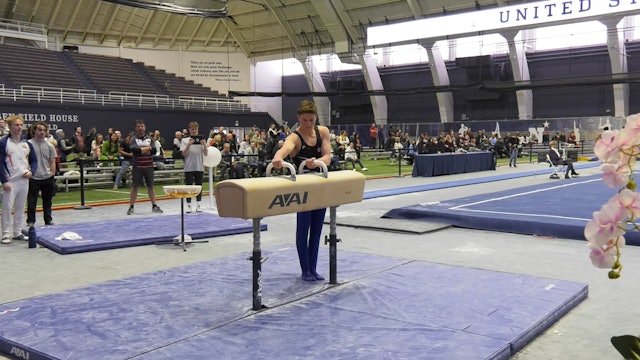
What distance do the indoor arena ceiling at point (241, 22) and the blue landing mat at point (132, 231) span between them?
23.5 metres

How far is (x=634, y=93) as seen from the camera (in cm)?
2808

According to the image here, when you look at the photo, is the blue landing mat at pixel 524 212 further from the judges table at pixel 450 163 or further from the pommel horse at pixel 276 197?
the judges table at pixel 450 163

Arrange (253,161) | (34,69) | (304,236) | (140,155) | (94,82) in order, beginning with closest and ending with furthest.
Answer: (304,236) → (140,155) → (253,161) → (34,69) → (94,82)

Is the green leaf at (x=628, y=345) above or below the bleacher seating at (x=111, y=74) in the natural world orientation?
below

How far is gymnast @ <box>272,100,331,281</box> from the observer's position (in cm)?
443

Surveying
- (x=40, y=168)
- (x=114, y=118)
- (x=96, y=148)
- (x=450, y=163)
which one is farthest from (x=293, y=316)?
(x=114, y=118)

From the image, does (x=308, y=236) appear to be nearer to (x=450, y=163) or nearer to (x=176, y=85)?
(x=450, y=163)

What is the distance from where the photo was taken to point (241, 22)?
123 feet

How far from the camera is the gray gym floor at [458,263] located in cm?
357

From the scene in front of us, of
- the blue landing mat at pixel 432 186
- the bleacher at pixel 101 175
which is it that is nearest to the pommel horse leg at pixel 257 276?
the blue landing mat at pixel 432 186

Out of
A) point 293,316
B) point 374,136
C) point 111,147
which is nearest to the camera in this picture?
point 293,316

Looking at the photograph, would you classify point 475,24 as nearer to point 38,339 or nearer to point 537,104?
point 537,104

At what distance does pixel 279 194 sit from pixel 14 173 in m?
4.44

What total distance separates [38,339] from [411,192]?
393 inches
